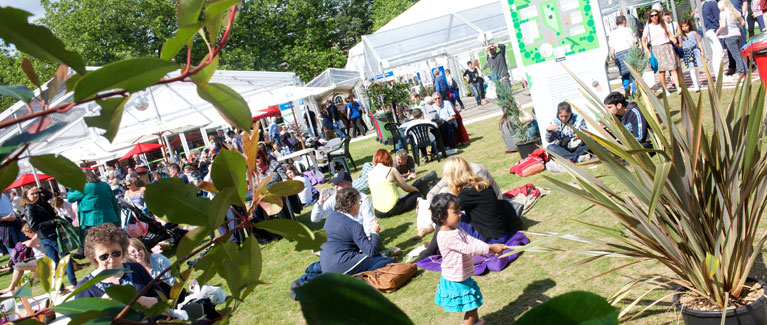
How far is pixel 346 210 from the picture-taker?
606 cm

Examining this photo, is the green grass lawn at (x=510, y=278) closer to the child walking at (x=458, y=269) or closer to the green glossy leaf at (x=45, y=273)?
the child walking at (x=458, y=269)

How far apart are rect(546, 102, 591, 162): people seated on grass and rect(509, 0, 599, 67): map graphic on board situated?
0.79 m

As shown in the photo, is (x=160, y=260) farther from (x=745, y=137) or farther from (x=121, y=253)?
(x=745, y=137)

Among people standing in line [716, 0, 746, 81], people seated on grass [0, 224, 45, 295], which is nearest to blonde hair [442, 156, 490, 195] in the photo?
people seated on grass [0, 224, 45, 295]

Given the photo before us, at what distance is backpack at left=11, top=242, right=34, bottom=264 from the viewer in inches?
354

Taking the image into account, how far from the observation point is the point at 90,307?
26.9 inches

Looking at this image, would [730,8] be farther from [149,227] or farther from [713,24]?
[149,227]

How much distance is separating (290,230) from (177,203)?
158 mm

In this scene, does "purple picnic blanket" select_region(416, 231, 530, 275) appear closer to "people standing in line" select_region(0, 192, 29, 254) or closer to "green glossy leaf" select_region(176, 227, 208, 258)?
"green glossy leaf" select_region(176, 227, 208, 258)

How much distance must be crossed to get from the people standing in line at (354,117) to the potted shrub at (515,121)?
12506 mm

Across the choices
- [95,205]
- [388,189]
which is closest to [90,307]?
[388,189]

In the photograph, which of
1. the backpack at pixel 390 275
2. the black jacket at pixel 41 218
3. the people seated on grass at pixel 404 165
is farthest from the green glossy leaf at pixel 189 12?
the people seated on grass at pixel 404 165

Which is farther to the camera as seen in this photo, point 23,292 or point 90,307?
point 23,292

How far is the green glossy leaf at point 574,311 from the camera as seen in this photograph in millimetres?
339
